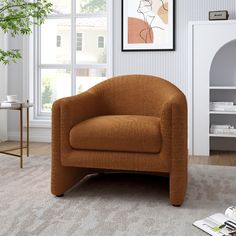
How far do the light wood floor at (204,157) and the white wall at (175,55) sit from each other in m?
0.82

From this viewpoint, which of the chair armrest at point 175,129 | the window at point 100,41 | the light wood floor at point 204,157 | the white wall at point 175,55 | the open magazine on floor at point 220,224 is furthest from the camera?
the window at point 100,41

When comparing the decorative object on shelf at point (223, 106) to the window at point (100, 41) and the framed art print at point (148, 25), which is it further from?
the window at point (100, 41)

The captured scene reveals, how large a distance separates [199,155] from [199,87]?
28.3 inches

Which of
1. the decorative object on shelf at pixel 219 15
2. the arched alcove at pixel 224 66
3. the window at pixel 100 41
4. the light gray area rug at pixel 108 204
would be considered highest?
the decorative object on shelf at pixel 219 15

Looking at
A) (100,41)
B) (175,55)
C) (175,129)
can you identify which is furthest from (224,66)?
(175,129)

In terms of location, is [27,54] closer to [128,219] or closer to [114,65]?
[114,65]

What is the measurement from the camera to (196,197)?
252 cm

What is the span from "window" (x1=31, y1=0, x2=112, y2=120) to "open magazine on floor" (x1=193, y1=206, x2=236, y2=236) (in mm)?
3113

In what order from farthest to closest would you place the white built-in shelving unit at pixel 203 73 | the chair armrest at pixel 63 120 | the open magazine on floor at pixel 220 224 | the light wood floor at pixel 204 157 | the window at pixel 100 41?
the window at pixel 100 41 < the white built-in shelving unit at pixel 203 73 < the light wood floor at pixel 204 157 < the chair armrest at pixel 63 120 < the open magazine on floor at pixel 220 224

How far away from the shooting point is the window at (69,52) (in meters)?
4.95

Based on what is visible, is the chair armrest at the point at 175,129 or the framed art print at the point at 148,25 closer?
the chair armrest at the point at 175,129

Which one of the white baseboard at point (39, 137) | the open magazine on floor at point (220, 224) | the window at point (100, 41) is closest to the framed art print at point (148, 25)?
the window at point (100, 41)

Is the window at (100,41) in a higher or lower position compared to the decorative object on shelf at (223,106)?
higher

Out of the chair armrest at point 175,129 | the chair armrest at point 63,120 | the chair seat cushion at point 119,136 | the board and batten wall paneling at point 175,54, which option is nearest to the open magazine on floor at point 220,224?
the chair armrest at point 175,129
